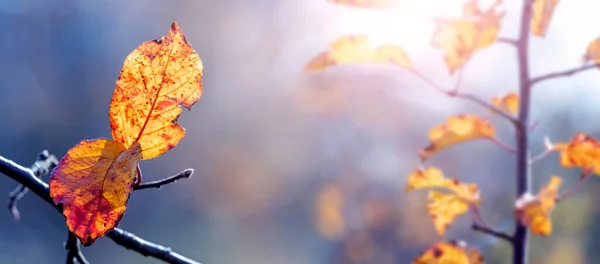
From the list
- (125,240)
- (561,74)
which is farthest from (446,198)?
(125,240)

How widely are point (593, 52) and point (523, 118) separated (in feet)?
0.35

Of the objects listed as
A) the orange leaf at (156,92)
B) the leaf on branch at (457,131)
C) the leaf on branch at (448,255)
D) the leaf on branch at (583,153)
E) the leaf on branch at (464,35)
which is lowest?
the orange leaf at (156,92)

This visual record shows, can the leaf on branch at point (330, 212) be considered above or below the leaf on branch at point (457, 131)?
above

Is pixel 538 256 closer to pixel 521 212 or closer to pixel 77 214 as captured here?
pixel 521 212

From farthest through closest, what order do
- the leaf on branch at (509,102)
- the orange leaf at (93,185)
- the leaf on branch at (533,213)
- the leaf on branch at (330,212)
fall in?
the leaf on branch at (330,212) → the leaf on branch at (509,102) → the leaf on branch at (533,213) → the orange leaf at (93,185)

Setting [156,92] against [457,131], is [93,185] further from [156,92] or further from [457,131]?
[457,131]

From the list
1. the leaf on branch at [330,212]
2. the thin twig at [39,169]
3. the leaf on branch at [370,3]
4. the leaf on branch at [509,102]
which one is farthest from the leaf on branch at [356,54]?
the leaf on branch at [330,212]

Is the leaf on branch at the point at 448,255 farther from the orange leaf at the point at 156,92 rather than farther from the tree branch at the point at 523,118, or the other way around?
the orange leaf at the point at 156,92

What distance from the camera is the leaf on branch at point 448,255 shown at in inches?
21.0

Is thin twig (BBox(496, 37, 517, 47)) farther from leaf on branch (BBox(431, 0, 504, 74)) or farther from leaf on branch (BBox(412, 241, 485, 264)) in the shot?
leaf on branch (BBox(412, 241, 485, 264))

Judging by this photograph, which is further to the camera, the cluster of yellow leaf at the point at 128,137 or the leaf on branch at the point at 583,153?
the leaf on branch at the point at 583,153

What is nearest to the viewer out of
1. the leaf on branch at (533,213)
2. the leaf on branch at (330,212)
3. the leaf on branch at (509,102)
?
the leaf on branch at (533,213)

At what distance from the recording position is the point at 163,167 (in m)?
4.58

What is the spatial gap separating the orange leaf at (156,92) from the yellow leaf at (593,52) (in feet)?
1.52
